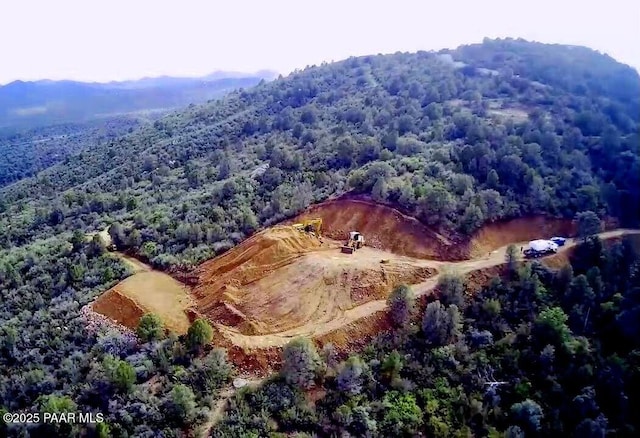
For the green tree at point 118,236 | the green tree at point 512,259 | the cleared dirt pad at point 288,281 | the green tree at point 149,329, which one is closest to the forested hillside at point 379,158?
the green tree at point 118,236

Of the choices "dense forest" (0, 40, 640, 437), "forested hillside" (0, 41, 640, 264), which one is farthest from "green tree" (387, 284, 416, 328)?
"forested hillside" (0, 41, 640, 264)

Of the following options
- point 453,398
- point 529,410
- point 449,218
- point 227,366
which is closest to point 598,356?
point 529,410

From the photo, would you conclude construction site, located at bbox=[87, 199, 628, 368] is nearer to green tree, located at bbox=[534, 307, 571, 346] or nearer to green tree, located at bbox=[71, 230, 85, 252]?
green tree, located at bbox=[534, 307, 571, 346]

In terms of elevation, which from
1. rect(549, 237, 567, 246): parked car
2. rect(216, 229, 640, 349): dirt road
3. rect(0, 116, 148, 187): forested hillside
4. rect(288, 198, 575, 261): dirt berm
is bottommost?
rect(0, 116, 148, 187): forested hillside

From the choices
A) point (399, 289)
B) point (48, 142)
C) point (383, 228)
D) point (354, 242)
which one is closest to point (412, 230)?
point (383, 228)

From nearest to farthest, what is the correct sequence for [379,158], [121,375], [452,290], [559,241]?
1. [121,375]
2. [452,290]
3. [559,241]
4. [379,158]

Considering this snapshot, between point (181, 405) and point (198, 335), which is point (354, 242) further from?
point (181, 405)

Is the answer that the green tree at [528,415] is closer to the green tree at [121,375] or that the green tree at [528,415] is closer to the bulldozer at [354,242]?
the bulldozer at [354,242]
